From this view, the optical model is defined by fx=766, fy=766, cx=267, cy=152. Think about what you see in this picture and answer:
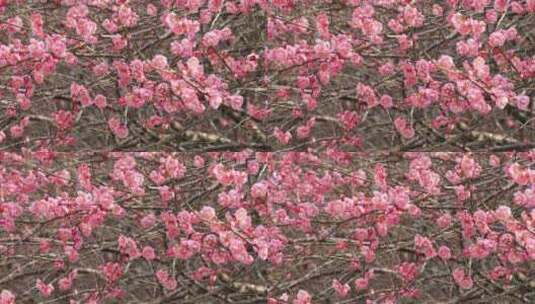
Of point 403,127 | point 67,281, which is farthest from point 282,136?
point 67,281

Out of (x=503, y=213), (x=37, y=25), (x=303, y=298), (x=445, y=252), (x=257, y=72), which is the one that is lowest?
(x=303, y=298)

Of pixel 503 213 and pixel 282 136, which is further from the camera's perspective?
pixel 282 136

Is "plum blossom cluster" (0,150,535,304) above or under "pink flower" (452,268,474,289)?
above

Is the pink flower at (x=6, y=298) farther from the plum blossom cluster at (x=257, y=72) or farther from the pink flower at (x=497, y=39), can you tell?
the pink flower at (x=497, y=39)

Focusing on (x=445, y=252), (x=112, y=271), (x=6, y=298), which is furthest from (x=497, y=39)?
(x=6, y=298)

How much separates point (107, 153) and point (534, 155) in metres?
1.41

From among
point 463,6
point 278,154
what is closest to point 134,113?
point 278,154

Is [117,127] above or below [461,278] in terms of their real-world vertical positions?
above

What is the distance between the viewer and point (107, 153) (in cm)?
257

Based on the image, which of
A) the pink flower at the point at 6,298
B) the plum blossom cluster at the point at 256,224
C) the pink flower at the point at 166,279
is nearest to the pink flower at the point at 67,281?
the plum blossom cluster at the point at 256,224

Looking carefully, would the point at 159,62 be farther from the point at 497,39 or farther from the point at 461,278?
the point at 461,278

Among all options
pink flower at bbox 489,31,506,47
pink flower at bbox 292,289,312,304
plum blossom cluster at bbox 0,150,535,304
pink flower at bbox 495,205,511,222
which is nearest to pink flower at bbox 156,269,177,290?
plum blossom cluster at bbox 0,150,535,304

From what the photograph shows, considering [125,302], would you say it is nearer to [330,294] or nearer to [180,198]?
[180,198]

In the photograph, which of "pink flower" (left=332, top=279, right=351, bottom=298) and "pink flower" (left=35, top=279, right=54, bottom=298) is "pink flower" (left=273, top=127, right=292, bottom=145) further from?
"pink flower" (left=35, top=279, right=54, bottom=298)
